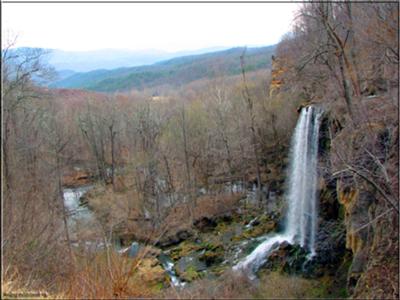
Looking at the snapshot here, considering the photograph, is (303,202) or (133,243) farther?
(133,243)

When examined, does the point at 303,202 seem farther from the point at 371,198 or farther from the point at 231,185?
the point at 231,185

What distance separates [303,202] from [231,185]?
1017cm

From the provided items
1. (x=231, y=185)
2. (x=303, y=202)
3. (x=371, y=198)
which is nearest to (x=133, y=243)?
(x=303, y=202)

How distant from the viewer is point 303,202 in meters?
20.7

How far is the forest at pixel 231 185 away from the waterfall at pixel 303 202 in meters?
0.10

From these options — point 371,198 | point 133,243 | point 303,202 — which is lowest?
point 133,243

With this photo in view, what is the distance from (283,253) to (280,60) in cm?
1746

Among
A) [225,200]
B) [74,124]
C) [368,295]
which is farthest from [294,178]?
[74,124]

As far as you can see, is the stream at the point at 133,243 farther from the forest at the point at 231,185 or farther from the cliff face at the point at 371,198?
the cliff face at the point at 371,198

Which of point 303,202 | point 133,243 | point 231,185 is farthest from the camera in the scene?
point 231,185

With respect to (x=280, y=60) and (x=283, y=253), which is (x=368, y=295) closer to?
(x=283, y=253)

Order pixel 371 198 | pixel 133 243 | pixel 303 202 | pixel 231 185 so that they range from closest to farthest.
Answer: pixel 371 198, pixel 303 202, pixel 133 243, pixel 231 185

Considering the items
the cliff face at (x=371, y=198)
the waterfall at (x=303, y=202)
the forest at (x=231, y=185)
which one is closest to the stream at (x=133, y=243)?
the forest at (x=231, y=185)

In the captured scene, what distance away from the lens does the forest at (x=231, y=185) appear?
10.2 m
